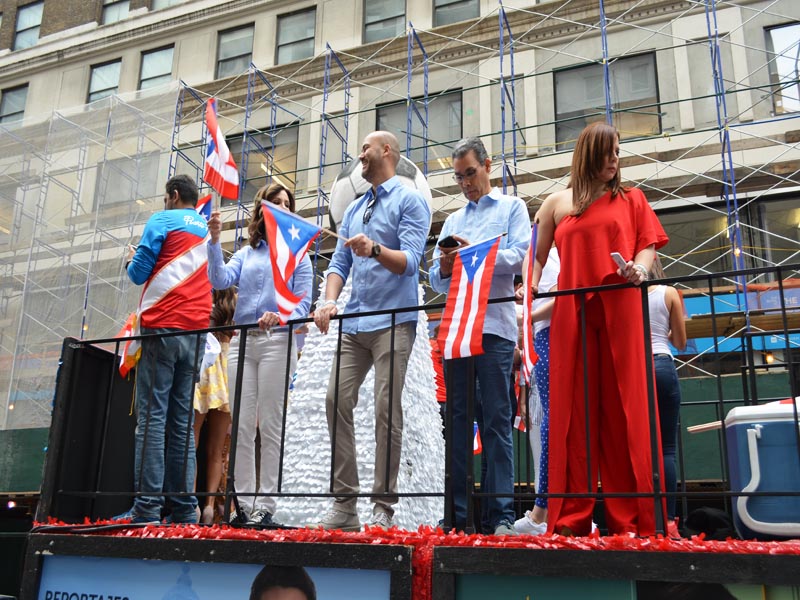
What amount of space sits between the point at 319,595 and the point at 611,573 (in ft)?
4.36

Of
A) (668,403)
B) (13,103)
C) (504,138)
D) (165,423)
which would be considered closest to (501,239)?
(668,403)

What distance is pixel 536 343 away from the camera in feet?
16.9

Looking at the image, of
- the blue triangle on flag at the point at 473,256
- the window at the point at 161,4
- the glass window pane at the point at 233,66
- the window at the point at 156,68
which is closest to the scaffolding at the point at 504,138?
the glass window pane at the point at 233,66

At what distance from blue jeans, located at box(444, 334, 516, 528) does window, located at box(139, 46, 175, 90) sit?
22.9m

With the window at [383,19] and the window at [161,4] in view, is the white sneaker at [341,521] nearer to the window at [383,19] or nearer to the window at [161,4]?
the window at [383,19]

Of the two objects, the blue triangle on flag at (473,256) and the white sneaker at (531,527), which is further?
the white sneaker at (531,527)

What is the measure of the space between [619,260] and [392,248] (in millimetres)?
1609

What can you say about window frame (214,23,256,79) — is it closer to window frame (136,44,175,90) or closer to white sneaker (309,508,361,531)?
window frame (136,44,175,90)

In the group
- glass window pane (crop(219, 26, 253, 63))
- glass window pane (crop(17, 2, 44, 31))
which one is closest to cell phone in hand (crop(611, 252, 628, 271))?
glass window pane (crop(219, 26, 253, 63))

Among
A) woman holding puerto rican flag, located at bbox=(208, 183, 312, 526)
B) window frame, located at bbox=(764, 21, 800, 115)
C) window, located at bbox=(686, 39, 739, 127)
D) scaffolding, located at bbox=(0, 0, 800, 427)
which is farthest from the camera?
window, located at bbox=(686, 39, 739, 127)

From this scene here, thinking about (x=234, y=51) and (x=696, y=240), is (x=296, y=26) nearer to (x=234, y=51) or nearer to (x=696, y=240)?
(x=234, y=51)

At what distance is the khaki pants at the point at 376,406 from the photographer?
420 cm

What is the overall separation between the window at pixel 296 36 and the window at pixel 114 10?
679cm

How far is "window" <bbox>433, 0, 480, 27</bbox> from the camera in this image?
20.5 metres
